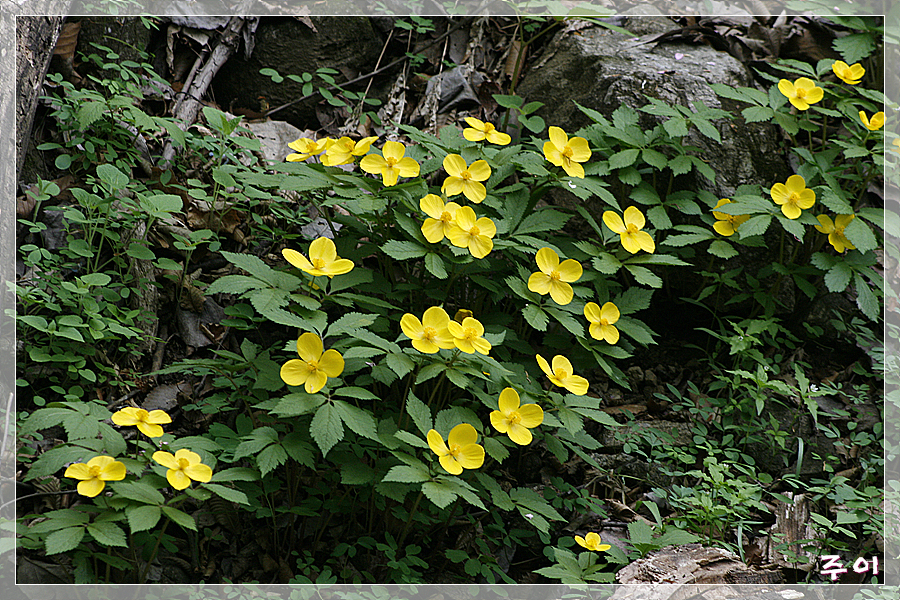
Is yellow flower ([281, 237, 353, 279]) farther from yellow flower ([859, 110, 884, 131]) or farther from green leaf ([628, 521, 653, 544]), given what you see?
yellow flower ([859, 110, 884, 131])

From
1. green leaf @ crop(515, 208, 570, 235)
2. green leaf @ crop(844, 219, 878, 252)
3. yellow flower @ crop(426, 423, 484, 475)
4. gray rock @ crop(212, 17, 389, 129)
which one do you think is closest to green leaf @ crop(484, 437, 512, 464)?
yellow flower @ crop(426, 423, 484, 475)

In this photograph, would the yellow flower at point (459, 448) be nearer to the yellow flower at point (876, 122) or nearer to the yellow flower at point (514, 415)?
the yellow flower at point (514, 415)

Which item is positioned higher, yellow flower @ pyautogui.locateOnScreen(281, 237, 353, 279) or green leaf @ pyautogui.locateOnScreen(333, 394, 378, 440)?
yellow flower @ pyautogui.locateOnScreen(281, 237, 353, 279)

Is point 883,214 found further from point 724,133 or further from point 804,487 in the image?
point 804,487

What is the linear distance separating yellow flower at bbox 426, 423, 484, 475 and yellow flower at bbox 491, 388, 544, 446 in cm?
10

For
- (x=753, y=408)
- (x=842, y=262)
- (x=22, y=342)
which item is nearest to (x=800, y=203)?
(x=842, y=262)

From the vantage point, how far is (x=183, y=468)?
157cm

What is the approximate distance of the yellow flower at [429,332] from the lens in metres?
1.70

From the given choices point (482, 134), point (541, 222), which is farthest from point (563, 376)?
point (482, 134)

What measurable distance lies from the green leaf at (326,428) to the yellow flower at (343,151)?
89 centimetres

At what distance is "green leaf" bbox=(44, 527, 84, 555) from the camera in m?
1.43

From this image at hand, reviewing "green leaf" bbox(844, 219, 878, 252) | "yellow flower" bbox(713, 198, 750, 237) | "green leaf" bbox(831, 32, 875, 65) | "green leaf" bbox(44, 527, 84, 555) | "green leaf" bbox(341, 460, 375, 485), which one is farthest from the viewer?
"green leaf" bbox(831, 32, 875, 65)

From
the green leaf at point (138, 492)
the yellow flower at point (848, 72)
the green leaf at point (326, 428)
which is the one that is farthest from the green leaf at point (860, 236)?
the green leaf at point (138, 492)

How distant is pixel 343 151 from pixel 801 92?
1825mm
